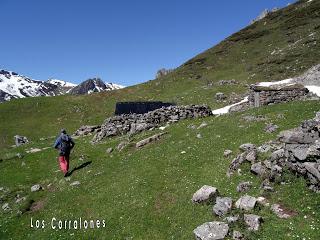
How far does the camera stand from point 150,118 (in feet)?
140

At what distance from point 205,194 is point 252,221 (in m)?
3.71

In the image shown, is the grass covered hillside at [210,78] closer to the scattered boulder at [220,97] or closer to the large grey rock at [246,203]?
the scattered boulder at [220,97]

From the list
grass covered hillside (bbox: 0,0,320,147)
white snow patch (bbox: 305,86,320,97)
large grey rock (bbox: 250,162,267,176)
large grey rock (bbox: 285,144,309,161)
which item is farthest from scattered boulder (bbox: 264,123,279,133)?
grass covered hillside (bbox: 0,0,320,147)

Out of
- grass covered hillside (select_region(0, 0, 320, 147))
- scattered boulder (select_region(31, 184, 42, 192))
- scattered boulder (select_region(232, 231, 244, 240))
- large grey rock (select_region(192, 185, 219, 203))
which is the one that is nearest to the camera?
scattered boulder (select_region(232, 231, 244, 240))

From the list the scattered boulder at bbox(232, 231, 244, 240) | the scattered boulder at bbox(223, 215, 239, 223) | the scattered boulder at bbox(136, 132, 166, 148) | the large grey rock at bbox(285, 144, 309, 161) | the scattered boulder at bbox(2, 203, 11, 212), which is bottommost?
the scattered boulder at bbox(232, 231, 244, 240)

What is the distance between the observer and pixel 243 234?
16812 millimetres

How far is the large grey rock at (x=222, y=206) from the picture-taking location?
18.7 meters

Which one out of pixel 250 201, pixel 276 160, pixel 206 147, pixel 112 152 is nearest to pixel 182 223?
pixel 250 201

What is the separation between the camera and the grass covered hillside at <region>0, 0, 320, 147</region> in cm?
7906

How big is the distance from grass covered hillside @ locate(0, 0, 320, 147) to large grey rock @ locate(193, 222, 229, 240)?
45.8 metres

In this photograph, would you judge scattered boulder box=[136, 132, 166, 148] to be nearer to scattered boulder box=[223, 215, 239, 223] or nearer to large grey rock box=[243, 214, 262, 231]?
scattered boulder box=[223, 215, 239, 223]

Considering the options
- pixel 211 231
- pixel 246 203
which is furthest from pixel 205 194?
pixel 211 231

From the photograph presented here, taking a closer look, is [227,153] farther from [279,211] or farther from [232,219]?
[232,219]

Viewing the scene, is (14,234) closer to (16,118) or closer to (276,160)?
(276,160)
